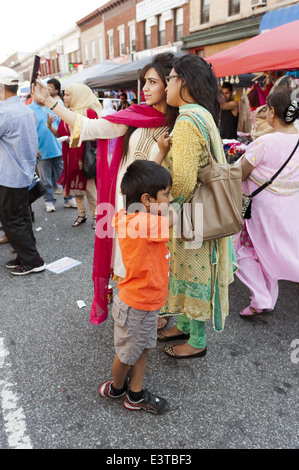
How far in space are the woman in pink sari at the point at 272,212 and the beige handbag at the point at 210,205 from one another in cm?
84

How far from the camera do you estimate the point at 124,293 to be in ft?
5.75

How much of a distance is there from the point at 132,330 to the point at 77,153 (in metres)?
3.57

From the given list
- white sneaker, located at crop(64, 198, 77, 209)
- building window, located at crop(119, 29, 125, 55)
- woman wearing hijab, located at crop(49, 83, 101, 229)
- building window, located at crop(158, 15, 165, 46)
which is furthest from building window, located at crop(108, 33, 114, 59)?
woman wearing hijab, located at crop(49, 83, 101, 229)

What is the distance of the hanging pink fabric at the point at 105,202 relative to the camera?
7.23 ft

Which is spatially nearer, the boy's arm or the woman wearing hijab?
the boy's arm

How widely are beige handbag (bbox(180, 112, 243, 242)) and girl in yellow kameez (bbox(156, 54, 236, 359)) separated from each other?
0.07 metres

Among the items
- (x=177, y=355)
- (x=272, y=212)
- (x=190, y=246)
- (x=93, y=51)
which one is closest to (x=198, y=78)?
(x=190, y=246)

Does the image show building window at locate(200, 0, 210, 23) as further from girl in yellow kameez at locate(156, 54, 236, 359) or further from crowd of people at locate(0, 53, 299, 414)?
girl in yellow kameez at locate(156, 54, 236, 359)

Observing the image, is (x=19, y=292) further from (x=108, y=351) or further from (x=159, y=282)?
(x=159, y=282)

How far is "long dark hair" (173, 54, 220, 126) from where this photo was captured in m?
1.81

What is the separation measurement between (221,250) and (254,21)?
14.8 metres

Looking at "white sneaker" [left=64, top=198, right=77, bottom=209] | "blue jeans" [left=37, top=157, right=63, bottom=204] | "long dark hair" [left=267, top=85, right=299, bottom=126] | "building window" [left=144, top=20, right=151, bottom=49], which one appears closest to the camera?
"long dark hair" [left=267, top=85, right=299, bottom=126]

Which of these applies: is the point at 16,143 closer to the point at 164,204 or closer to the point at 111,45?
the point at 164,204

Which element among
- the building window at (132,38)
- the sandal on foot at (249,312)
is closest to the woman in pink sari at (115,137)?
the sandal on foot at (249,312)
